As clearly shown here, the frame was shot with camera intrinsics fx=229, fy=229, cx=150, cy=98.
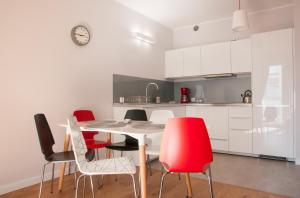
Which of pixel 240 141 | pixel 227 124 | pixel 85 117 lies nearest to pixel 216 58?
pixel 227 124

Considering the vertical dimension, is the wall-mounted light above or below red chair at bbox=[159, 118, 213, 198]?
above

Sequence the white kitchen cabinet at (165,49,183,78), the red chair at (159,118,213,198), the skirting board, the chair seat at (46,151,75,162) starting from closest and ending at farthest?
the red chair at (159,118,213,198) < the chair seat at (46,151,75,162) < the skirting board < the white kitchen cabinet at (165,49,183,78)

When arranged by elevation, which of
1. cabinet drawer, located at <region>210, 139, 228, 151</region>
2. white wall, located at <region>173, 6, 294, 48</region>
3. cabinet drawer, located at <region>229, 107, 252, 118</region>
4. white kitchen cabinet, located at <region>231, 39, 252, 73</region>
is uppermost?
white wall, located at <region>173, 6, 294, 48</region>

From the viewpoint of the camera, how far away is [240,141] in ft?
12.7

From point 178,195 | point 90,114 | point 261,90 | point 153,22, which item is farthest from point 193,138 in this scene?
point 153,22

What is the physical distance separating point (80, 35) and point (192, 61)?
7.76 feet

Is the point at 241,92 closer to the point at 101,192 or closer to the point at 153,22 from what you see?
the point at 153,22

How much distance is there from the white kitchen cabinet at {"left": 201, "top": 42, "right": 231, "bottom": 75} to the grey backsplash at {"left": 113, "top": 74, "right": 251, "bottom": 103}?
41 centimetres

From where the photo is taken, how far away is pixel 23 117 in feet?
8.27

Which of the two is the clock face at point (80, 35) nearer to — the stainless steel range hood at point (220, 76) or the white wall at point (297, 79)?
the stainless steel range hood at point (220, 76)

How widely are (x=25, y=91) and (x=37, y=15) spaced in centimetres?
90

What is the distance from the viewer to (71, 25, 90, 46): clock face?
9.95 feet

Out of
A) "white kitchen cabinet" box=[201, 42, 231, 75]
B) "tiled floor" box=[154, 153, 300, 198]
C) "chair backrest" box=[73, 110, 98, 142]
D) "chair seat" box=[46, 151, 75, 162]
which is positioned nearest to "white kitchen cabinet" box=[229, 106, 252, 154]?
"tiled floor" box=[154, 153, 300, 198]

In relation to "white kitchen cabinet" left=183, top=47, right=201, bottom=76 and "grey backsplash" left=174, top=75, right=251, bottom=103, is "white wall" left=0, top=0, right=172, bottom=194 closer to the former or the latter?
"white kitchen cabinet" left=183, top=47, right=201, bottom=76
